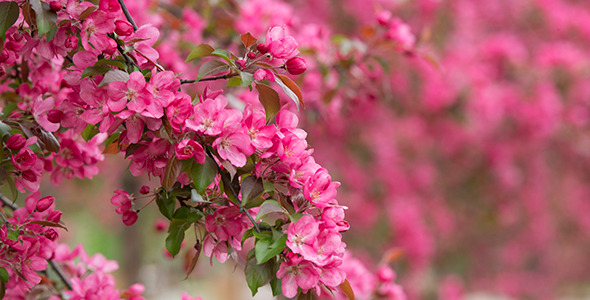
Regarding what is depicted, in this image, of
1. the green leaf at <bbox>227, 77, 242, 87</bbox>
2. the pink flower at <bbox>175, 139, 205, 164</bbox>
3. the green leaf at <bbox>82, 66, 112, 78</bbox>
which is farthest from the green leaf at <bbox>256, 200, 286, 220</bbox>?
the green leaf at <bbox>82, 66, 112, 78</bbox>

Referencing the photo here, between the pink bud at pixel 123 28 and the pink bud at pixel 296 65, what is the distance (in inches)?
10.3

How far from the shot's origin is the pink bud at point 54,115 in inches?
36.9

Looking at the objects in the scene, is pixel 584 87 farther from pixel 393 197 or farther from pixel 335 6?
pixel 335 6

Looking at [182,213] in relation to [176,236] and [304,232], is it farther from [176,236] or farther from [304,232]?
[304,232]

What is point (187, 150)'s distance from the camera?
0.80 m

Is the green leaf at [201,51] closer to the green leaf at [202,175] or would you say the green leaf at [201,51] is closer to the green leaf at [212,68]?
the green leaf at [212,68]

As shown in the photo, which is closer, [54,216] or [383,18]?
[54,216]

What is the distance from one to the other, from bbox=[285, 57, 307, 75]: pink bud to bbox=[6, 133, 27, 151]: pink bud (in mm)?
476

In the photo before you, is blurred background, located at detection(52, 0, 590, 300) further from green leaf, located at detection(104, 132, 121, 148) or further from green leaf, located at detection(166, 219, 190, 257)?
green leaf, located at detection(166, 219, 190, 257)

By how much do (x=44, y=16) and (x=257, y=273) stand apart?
0.52 metres

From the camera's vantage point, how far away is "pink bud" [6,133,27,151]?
0.93 metres

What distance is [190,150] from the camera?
81 cm

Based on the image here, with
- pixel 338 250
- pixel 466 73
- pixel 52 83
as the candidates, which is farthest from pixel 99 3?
pixel 466 73

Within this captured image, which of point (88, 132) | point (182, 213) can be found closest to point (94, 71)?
point (88, 132)
